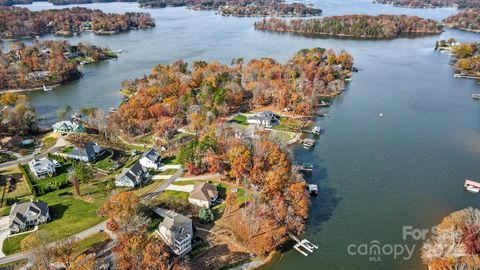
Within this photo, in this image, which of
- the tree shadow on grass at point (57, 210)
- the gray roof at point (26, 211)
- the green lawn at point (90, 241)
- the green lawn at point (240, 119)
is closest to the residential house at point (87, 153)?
the tree shadow on grass at point (57, 210)

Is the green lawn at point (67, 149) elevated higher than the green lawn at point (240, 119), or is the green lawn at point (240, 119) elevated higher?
the green lawn at point (240, 119)

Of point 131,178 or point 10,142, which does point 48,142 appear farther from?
point 131,178

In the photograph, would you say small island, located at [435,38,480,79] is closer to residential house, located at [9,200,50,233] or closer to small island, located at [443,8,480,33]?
small island, located at [443,8,480,33]

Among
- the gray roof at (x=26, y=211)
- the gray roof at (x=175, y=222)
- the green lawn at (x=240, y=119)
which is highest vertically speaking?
the green lawn at (x=240, y=119)

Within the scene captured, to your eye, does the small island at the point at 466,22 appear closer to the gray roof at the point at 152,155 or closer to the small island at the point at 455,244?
the small island at the point at 455,244

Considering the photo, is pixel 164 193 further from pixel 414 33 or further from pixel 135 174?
pixel 414 33

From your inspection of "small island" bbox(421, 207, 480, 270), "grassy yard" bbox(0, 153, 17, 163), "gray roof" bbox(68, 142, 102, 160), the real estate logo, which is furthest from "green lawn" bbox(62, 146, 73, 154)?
"small island" bbox(421, 207, 480, 270)

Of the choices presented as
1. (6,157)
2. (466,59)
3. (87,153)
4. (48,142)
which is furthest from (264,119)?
(466,59)
